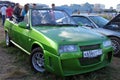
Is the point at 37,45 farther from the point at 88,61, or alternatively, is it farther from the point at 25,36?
the point at 88,61

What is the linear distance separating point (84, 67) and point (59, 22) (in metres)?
1.85

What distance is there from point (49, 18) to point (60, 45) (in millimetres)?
1704

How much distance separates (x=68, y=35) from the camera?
15.7 ft

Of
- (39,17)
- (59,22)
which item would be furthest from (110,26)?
(39,17)

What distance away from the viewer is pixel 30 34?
5.33 m

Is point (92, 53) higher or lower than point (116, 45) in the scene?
higher

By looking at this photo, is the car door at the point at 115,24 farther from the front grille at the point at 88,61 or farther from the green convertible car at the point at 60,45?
the front grille at the point at 88,61

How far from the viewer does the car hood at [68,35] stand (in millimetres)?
4512

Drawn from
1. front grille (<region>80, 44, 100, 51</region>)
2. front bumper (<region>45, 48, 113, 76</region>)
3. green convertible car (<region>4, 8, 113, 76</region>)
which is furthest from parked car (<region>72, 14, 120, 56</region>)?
front bumper (<region>45, 48, 113, 76</region>)

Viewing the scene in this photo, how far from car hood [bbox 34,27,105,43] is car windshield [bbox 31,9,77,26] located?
39 cm

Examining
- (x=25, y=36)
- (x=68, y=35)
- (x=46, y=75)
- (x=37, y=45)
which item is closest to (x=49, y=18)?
(x=25, y=36)

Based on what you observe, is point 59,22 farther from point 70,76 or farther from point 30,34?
point 70,76

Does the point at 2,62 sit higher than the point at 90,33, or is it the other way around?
the point at 90,33

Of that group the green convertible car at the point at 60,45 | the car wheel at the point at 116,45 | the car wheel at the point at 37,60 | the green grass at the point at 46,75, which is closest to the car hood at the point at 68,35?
the green convertible car at the point at 60,45
